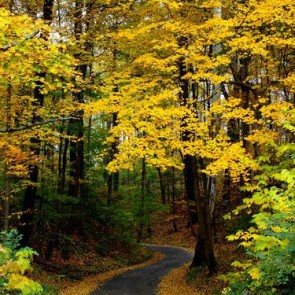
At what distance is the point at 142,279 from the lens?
52.6 ft

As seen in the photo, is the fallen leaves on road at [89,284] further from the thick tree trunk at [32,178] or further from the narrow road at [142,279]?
the thick tree trunk at [32,178]

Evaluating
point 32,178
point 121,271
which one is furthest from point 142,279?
point 32,178

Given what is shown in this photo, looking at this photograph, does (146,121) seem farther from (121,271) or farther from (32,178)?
(121,271)

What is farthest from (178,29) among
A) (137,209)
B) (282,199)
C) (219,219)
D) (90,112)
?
(219,219)

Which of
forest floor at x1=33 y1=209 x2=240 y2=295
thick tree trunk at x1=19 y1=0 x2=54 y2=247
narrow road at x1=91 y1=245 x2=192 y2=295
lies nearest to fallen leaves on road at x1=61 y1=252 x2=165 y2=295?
forest floor at x1=33 y1=209 x2=240 y2=295

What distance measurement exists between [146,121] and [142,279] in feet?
25.7

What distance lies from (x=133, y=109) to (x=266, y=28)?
705cm

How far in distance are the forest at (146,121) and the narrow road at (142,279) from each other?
4.83 feet

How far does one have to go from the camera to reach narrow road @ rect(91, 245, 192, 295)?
1370cm

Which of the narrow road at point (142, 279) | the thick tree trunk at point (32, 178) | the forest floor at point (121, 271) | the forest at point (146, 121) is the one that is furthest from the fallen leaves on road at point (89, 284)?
the thick tree trunk at point (32, 178)

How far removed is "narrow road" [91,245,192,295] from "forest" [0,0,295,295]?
1.47m

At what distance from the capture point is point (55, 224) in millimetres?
18234

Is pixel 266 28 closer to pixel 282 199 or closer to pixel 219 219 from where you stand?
pixel 282 199

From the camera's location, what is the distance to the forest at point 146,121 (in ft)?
22.0
